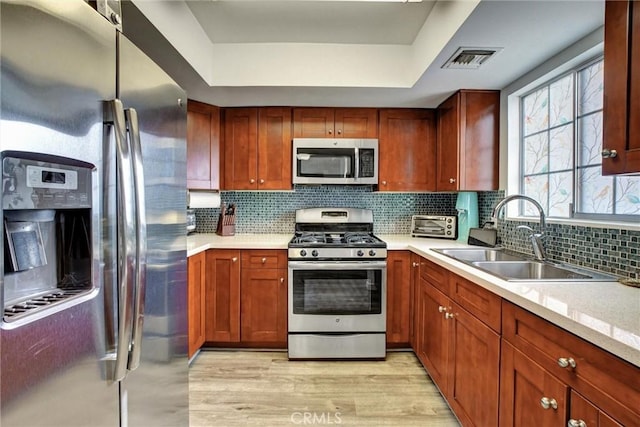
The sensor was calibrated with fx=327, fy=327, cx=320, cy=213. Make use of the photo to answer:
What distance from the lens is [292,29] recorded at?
2273 mm

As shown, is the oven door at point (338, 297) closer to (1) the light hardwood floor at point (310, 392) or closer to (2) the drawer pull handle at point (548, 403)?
(1) the light hardwood floor at point (310, 392)

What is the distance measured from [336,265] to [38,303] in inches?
78.4

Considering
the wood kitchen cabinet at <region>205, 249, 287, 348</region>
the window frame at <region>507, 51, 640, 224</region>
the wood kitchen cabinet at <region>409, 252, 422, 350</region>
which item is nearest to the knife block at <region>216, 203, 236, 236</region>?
the wood kitchen cabinet at <region>205, 249, 287, 348</region>

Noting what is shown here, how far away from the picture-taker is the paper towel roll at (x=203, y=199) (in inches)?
110

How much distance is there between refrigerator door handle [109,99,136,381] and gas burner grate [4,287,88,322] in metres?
0.10

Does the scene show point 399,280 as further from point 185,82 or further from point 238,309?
point 185,82

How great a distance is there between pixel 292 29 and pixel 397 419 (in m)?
2.58

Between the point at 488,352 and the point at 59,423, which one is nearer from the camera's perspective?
the point at 59,423

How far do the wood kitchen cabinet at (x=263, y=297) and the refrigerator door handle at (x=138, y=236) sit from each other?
1.69m

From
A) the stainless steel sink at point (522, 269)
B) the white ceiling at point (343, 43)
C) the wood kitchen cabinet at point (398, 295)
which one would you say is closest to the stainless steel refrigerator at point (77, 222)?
the white ceiling at point (343, 43)

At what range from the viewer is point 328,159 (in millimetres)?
2895

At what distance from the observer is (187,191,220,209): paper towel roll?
2.79 metres

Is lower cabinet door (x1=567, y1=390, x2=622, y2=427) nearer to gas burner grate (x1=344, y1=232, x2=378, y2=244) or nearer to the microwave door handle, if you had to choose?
gas burner grate (x1=344, y1=232, x2=378, y2=244)

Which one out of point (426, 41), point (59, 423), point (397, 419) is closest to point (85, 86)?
point (59, 423)
